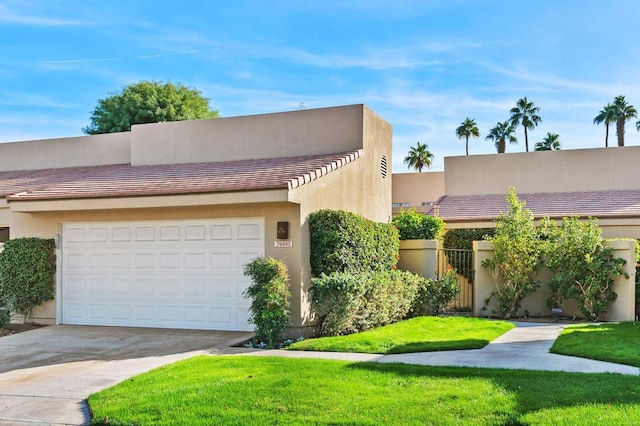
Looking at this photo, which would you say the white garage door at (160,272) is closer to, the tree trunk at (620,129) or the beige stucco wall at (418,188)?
Result: the beige stucco wall at (418,188)

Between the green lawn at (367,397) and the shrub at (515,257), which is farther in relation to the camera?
A: the shrub at (515,257)

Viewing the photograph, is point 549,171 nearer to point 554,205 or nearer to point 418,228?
point 554,205

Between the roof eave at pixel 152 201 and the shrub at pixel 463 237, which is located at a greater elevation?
the roof eave at pixel 152 201

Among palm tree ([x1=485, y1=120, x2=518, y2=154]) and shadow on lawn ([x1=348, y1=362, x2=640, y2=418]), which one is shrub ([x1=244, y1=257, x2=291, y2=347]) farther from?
palm tree ([x1=485, y1=120, x2=518, y2=154])

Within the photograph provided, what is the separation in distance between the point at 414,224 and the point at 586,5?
7.08 meters

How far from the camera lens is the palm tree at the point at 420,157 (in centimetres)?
4866

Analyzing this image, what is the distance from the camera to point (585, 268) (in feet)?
48.4

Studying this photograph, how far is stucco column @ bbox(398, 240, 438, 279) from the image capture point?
54.1ft

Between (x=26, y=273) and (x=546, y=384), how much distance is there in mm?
11862

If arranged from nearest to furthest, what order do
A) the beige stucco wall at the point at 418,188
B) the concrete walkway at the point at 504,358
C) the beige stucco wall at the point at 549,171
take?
the concrete walkway at the point at 504,358 → the beige stucco wall at the point at 549,171 → the beige stucco wall at the point at 418,188

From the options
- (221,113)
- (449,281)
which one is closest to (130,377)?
(449,281)

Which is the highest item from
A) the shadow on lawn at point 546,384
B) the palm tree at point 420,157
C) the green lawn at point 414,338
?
the palm tree at point 420,157

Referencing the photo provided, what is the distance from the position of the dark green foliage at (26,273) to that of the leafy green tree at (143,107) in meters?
21.0

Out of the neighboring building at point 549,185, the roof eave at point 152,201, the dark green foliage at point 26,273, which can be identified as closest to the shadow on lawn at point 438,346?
the roof eave at point 152,201
